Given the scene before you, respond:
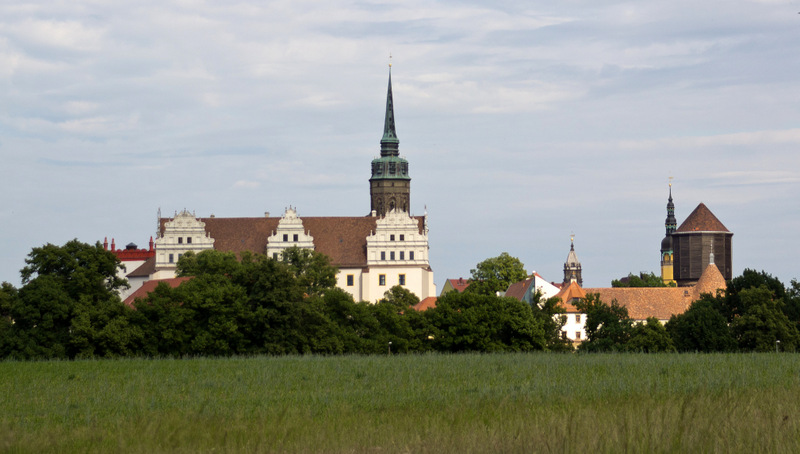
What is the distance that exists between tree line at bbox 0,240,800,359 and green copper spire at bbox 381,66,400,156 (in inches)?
3242

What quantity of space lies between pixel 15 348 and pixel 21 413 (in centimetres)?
3268

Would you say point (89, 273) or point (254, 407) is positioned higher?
point (89, 273)

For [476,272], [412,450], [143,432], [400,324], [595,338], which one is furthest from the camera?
[476,272]

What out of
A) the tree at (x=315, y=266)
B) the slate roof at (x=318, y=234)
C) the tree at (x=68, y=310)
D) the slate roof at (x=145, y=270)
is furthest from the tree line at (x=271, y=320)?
the slate roof at (x=145, y=270)

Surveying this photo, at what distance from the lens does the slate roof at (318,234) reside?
110938mm

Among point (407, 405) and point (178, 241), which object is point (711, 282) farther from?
point (407, 405)

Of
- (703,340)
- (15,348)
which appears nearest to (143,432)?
(15,348)

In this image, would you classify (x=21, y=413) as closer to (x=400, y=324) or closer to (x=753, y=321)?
(x=400, y=324)

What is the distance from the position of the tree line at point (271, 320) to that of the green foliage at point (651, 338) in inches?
3.5

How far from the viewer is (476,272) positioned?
107m

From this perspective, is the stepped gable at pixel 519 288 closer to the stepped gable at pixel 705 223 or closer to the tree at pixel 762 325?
the tree at pixel 762 325

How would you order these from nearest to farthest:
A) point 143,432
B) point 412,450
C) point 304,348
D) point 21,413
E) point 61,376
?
1. point 412,450
2. point 143,432
3. point 21,413
4. point 61,376
5. point 304,348

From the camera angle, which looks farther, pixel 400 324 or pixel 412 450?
pixel 400 324

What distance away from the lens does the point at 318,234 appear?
114m
